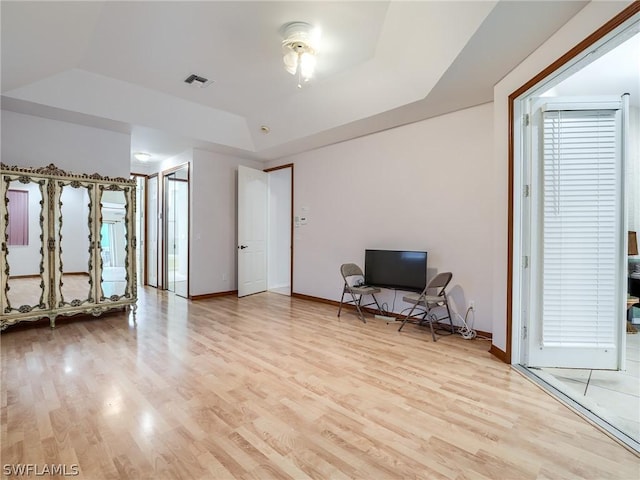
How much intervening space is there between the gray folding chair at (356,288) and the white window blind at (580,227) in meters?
2.07

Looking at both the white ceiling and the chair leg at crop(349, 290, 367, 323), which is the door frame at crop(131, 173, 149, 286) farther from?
the chair leg at crop(349, 290, 367, 323)

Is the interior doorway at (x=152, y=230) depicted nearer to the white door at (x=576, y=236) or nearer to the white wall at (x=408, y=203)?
the white wall at (x=408, y=203)

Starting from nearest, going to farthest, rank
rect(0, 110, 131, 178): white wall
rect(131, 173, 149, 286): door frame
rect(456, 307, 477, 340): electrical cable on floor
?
rect(456, 307, 477, 340): electrical cable on floor
rect(0, 110, 131, 178): white wall
rect(131, 173, 149, 286): door frame

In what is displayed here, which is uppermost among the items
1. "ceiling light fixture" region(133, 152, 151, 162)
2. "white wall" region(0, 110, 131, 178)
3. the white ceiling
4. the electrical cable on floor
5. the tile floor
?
the white ceiling

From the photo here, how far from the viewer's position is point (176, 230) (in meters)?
6.41

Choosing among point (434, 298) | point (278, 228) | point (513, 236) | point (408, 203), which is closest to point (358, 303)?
point (434, 298)

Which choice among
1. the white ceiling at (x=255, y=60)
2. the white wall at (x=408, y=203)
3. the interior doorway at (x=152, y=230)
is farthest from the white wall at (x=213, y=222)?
the interior doorway at (x=152, y=230)

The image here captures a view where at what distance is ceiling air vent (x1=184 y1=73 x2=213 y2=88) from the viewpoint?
3801 millimetres

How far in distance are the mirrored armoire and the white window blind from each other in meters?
5.18

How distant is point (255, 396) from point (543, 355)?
102 inches

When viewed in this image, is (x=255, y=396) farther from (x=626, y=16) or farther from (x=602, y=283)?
(x=626, y=16)

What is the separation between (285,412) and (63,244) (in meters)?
3.83

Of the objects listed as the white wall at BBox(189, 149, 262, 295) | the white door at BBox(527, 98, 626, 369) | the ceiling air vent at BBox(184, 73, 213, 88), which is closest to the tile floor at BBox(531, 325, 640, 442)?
the white door at BBox(527, 98, 626, 369)

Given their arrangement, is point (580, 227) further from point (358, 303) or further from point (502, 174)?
point (358, 303)
